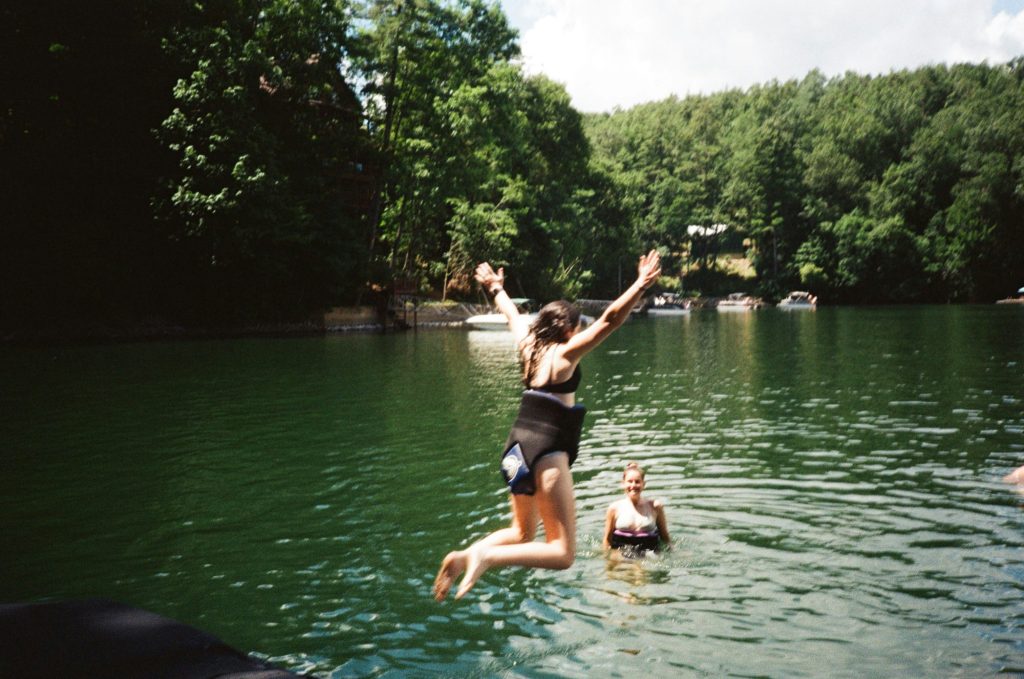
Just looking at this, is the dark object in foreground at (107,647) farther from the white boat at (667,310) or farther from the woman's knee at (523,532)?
the white boat at (667,310)

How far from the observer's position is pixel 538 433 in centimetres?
565

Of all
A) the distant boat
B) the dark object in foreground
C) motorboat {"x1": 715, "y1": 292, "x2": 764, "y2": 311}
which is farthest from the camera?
motorboat {"x1": 715, "y1": 292, "x2": 764, "y2": 311}

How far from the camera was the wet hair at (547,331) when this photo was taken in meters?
5.84

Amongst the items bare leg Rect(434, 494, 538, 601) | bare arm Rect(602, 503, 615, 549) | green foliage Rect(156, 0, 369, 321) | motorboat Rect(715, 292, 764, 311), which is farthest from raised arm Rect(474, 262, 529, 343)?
motorboat Rect(715, 292, 764, 311)

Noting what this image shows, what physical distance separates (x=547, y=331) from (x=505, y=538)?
1.49 m

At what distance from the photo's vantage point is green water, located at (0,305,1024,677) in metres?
7.04

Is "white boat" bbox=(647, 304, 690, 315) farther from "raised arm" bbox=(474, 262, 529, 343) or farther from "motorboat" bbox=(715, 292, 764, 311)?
"raised arm" bbox=(474, 262, 529, 343)

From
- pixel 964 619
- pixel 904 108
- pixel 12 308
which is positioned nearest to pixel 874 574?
pixel 964 619

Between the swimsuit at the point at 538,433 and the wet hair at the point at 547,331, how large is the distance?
0.20m

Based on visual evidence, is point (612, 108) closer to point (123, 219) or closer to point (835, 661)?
point (123, 219)

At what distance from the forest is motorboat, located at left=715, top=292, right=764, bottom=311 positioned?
12.1 metres

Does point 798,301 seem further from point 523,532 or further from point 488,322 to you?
point 523,532

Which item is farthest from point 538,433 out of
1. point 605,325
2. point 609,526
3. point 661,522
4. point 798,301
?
point 798,301

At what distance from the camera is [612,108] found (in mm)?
139500
